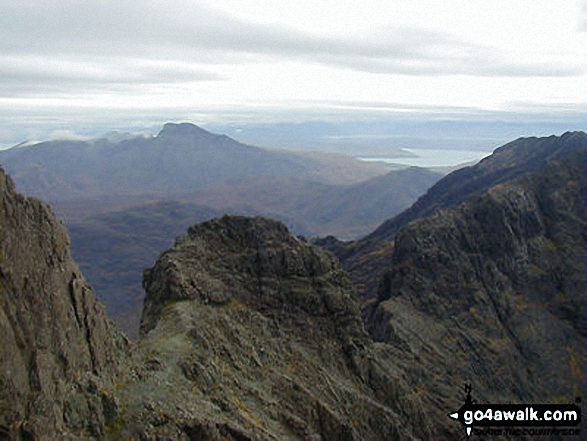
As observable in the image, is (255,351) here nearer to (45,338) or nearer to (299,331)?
(299,331)

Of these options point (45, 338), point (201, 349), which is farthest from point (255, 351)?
point (45, 338)

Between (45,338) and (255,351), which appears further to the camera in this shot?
(255,351)

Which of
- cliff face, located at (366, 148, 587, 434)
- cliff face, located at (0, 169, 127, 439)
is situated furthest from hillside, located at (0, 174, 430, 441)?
cliff face, located at (366, 148, 587, 434)

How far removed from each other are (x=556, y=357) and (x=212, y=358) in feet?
211

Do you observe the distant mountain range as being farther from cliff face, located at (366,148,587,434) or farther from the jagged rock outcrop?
cliff face, located at (366,148,587,434)

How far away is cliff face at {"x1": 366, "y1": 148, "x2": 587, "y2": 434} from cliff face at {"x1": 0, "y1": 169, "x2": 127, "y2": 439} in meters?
48.5

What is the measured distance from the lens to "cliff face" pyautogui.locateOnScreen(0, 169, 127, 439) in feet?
84.9

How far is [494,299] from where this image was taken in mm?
92812

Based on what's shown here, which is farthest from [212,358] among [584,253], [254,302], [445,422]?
[584,253]

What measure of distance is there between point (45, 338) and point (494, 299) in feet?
256

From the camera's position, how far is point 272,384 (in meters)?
46.4

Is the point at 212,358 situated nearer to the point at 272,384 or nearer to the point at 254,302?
the point at 272,384

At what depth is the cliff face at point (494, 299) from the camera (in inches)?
3147

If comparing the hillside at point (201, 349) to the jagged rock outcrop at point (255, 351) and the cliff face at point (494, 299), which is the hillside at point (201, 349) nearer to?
the jagged rock outcrop at point (255, 351)
